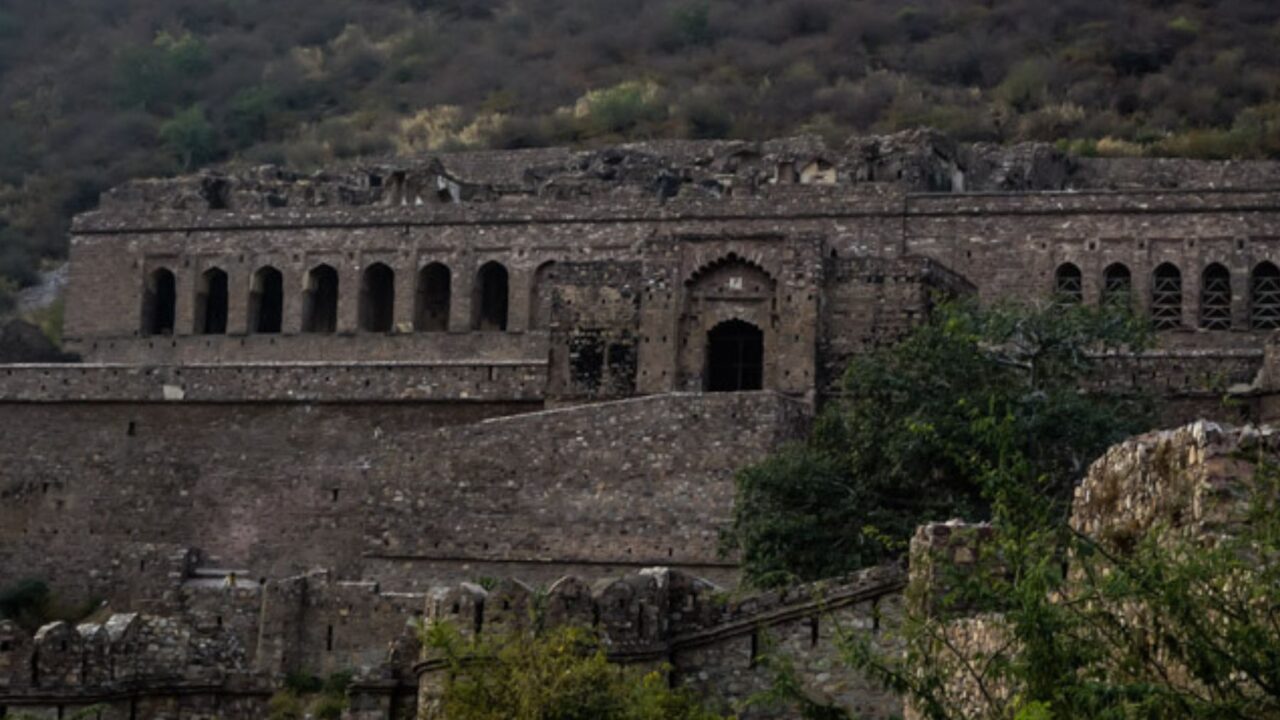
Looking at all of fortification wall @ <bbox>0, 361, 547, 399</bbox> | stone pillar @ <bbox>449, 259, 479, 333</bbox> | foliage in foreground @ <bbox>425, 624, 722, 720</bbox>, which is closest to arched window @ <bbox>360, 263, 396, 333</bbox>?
stone pillar @ <bbox>449, 259, 479, 333</bbox>

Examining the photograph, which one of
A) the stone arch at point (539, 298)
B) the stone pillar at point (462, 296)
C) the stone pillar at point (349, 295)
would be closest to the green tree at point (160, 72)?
the stone pillar at point (349, 295)

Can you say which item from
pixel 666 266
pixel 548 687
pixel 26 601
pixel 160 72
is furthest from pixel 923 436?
pixel 160 72

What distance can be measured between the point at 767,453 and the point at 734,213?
12564 mm

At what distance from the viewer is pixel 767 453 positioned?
133 ft

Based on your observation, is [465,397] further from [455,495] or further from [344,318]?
[344,318]

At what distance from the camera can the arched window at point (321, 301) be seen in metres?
56.5

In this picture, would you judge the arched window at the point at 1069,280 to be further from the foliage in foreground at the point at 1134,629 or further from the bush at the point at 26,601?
the foliage in foreground at the point at 1134,629

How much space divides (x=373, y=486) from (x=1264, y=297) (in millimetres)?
16739

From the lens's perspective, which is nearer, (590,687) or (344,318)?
(590,687)

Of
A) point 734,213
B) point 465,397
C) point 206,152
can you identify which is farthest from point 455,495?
point 206,152

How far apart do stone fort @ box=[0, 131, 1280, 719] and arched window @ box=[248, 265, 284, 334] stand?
81 mm

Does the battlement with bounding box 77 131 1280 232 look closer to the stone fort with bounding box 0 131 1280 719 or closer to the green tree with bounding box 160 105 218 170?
the stone fort with bounding box 0 131 1280 719

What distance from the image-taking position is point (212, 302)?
2272 inches

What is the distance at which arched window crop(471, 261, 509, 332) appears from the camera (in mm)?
55344
